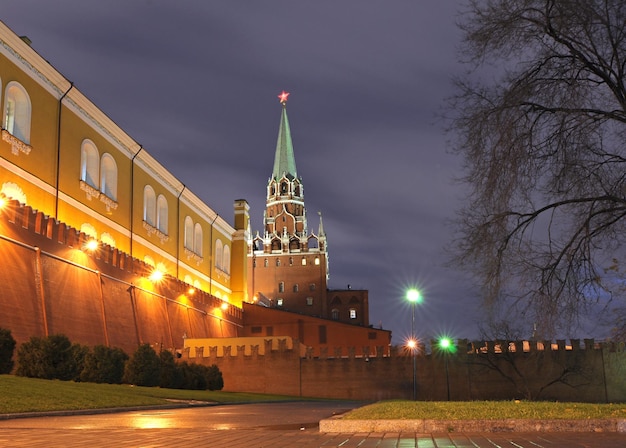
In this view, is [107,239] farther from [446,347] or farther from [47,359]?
[446,347]

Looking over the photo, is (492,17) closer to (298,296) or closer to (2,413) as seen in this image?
(2,413)

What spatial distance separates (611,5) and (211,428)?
29.5 ft

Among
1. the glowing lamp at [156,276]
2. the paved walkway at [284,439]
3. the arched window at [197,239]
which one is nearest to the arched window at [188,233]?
the arched window at [197,239]

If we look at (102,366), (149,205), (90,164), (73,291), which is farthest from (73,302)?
(149,205)

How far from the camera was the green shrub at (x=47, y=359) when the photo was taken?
79.7 feet

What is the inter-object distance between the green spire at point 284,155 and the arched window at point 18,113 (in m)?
80.0

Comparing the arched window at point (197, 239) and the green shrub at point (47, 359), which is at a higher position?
the arched window at point (197, 239)

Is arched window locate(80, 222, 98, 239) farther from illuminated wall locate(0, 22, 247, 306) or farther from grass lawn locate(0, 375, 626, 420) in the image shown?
grass lawn locate(0, 375, 626, 420)

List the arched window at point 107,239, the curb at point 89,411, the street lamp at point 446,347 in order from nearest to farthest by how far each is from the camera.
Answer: the curb at point 89,411, the arched window at point 107,239, the street lamp at point 446,347

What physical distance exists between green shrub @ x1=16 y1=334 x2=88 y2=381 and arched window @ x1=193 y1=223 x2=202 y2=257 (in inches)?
1438

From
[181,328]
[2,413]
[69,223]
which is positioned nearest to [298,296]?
[181,328]

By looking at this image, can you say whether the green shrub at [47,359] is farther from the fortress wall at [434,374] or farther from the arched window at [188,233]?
the arched window at [188,233]

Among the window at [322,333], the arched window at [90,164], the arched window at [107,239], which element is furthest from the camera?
the window at [322,333]

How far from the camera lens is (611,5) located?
468 inches
